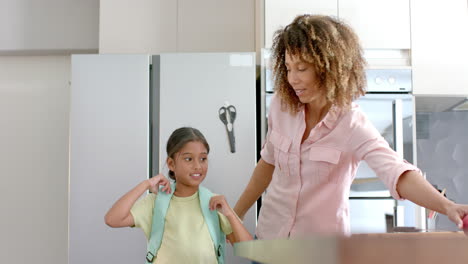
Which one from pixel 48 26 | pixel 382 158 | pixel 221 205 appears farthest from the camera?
pixel 48 26

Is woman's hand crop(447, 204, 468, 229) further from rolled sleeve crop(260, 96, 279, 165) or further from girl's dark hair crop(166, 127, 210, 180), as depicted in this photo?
girl's dark hair crop(166, 127, 210, 180)

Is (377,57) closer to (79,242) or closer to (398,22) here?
(398,22)

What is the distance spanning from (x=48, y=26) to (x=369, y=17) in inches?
72.5

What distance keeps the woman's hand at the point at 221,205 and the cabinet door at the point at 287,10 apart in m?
1.27

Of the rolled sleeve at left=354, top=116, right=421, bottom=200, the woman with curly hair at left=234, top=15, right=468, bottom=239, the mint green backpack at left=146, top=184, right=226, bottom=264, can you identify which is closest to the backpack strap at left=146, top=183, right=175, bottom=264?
the mint green backpack at left=146, top=184, right=226, bottom=264

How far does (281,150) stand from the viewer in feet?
5.08

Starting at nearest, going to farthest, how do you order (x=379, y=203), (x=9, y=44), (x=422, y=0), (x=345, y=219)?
(x=345, y=219)
(x=379, y=203)
(x=422, y=0)
(x=9, y=44)

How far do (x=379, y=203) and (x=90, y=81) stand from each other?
1.34 meters

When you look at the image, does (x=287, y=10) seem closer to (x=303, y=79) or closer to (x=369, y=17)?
(x=369, y=17)

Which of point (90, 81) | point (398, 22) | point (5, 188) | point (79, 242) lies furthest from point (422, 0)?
point (5, 188)

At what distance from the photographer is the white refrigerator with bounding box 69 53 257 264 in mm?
2666

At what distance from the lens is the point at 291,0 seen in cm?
281

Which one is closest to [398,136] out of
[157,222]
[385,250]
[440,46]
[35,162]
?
[440,46]

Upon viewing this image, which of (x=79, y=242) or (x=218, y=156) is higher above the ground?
(x=218, y=156)
